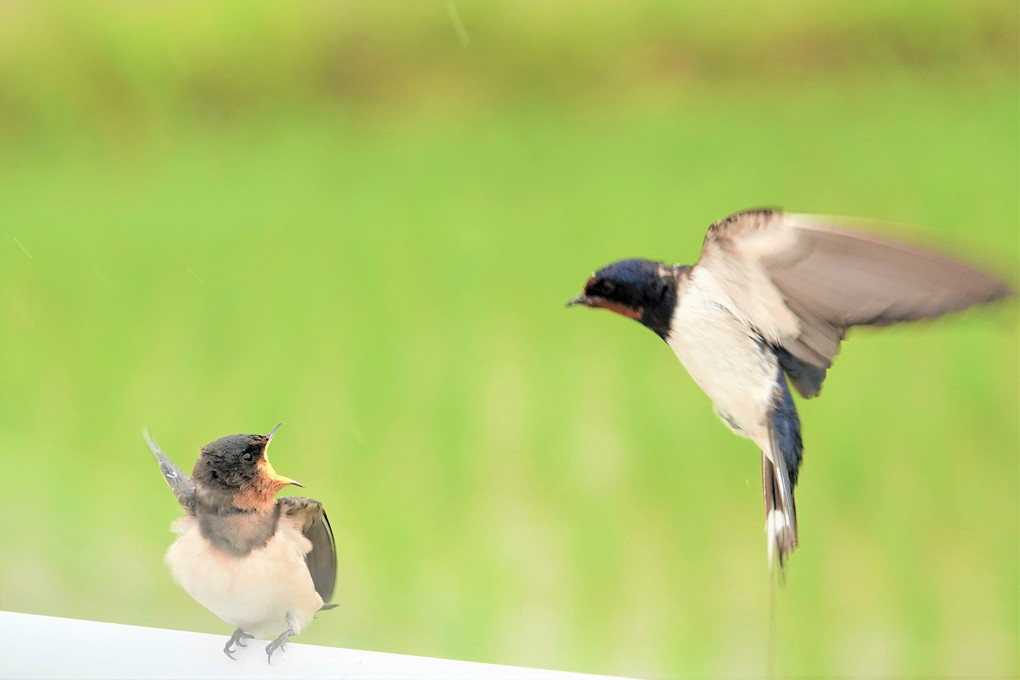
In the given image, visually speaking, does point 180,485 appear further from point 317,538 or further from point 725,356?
point 725,356

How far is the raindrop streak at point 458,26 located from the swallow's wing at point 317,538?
2.35 feet

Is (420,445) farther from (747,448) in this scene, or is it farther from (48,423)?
(48,423)

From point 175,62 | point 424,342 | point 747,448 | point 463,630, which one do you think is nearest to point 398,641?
point 463,630

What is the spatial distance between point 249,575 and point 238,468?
103 mm

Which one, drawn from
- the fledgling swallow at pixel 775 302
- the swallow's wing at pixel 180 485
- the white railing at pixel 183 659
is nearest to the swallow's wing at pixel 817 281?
the fledgling swallow at pixel 775 302

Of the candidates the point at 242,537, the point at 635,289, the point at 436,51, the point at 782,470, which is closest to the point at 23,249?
the point at 436,51

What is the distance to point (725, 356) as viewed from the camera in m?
0.75

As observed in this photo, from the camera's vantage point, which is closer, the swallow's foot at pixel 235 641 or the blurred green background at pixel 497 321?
the swallow's foot at pixel 235 641

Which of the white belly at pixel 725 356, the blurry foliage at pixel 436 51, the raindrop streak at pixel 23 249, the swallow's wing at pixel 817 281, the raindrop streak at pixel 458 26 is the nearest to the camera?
the swallow's wing at pixel 817 281

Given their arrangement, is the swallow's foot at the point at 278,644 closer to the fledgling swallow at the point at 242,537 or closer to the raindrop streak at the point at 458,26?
the fledgling swallow at the point at 242,537

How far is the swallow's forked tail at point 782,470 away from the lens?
2.51 feet

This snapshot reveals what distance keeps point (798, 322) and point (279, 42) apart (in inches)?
37.1

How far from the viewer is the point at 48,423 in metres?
1.38

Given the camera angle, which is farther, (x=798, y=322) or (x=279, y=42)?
(x=279, y=42)
